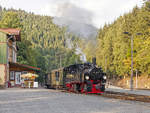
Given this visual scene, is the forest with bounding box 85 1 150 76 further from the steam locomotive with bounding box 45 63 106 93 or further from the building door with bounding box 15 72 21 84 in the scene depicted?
the steam locomotive with bounding box 45 63 106 93

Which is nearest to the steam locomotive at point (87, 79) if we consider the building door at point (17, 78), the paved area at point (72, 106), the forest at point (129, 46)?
the paved area at point (72, 106)

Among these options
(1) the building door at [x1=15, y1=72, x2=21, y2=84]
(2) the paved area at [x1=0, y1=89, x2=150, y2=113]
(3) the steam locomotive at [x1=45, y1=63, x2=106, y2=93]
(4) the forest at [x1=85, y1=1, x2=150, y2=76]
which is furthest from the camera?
(4) the forest at [x1=85, y1=1, x2=150, y2=76]

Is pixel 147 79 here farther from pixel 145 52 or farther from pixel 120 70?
pixel 145 52

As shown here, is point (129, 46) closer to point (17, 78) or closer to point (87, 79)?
point (17, 78)

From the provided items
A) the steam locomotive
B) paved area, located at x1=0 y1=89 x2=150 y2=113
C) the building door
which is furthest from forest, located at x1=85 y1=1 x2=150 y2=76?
paved area, located at x1=0 y1=89 x2=150 y2=113

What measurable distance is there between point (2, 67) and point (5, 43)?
11.1 ft

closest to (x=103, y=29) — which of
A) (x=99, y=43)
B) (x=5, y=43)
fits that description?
(x=99, y=43)

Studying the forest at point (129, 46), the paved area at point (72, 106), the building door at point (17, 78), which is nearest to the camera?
the paved area at point (72, 106)

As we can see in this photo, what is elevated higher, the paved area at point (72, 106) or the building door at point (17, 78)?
the building door at point (17, 78)

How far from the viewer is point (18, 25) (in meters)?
61.3

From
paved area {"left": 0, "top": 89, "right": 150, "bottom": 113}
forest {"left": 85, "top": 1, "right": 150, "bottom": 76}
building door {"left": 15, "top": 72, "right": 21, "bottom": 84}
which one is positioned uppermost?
forest {"left": 85, "top": 1, "right": 150, "bottom": 76}

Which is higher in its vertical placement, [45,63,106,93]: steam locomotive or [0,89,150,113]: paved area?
[45,63,106,93]: steam locomotive

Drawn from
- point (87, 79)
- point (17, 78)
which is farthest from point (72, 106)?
point (17, 78)

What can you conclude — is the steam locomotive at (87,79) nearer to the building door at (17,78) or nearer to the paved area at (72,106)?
the paved area at (72,106)
